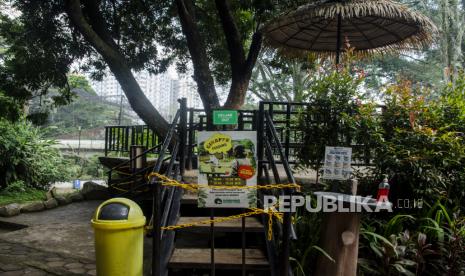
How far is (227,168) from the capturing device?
353 centimetres

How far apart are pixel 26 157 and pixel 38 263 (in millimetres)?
6595

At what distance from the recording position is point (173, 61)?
11641mm

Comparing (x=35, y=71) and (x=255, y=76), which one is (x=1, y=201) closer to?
(x=35, y=71)

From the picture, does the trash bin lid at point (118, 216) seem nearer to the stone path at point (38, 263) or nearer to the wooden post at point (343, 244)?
the stone path at point (38, 263)

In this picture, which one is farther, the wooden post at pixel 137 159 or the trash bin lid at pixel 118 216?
the wooden post at pixel 137 159

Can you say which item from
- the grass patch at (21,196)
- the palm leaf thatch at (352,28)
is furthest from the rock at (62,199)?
the palm leaf thatch at (352,28)

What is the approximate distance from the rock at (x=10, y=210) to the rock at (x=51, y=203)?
2.21 feet

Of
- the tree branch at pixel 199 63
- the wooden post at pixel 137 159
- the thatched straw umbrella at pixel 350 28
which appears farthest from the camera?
the tree branch at pixel 199 63

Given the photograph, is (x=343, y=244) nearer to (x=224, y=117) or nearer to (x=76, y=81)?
(x=224, y=117)

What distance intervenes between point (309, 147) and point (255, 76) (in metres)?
22.6

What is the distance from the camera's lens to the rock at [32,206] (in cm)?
889

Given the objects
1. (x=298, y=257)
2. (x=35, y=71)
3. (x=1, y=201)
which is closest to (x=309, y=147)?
(x=298, y=257)

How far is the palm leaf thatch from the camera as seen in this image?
18.3 feet

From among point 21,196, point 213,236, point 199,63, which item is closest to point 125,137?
point 21,196
